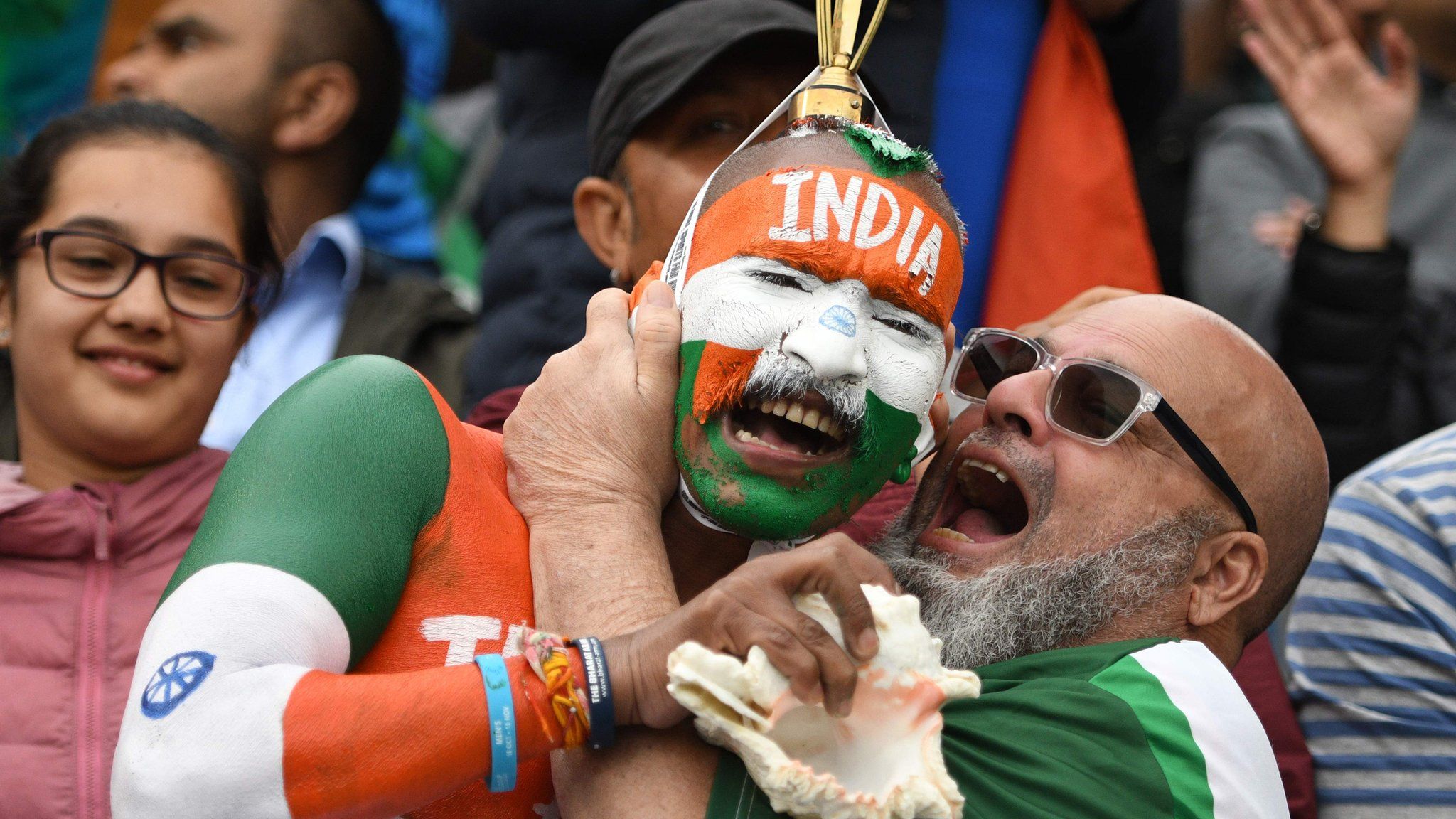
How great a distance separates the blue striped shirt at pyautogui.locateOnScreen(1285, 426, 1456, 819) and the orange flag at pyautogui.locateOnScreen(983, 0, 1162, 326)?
2.95 feet

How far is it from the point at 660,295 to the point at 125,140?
1.38 m

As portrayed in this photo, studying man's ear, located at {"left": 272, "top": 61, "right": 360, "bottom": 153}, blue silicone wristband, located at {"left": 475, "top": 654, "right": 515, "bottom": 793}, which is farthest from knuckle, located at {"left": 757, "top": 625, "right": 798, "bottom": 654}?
man's ear, located at {"left": 272, "top": 61, "right": 360, "bottom": 153}

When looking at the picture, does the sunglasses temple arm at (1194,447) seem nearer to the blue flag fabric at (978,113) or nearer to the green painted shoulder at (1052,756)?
the green painted shoulder at (1052,756)

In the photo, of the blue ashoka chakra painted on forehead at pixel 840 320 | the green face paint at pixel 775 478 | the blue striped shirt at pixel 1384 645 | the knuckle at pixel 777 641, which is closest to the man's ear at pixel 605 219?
the green face paint at pixel 775 478

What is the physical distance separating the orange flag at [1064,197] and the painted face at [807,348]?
1.48 m

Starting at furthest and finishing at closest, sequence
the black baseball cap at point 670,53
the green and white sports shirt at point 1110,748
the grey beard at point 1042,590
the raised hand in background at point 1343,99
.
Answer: the raised hand in background at point 1343,99 → the black baseball cap at point 670,53 → the grey beard at point 1042,590 → the green and white sports shirt at point 1110,748

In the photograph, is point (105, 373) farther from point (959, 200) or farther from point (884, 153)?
point (959, 200)

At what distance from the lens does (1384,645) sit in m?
3.33

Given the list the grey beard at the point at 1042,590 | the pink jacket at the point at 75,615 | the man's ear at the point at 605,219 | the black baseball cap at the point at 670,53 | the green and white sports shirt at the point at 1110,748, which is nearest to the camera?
the green and white sports shirt at the point at 1110,748

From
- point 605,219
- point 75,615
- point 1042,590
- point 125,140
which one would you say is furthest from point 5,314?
point 1042,590

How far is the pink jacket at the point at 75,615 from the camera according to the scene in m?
2.60

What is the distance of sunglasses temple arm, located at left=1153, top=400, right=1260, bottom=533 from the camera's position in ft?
10.3

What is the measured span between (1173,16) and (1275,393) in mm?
1493

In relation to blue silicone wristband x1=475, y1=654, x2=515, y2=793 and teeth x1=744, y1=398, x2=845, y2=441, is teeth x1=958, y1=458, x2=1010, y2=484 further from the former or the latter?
blue silicone wristband x1=475, y1=654, x2=515, y2=793
